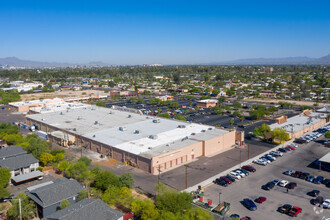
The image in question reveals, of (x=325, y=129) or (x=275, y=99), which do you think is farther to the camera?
(x=275, y=99)

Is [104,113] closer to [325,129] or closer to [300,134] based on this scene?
[300,134]

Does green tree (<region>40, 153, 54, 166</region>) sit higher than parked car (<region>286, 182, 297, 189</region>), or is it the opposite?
green tree (<region>40, 153, 54, 166</region>)

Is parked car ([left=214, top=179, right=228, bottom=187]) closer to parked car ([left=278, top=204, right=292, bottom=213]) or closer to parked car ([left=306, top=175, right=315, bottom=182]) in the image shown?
parked car ([left=278, top=204, right=292, bottom=213])

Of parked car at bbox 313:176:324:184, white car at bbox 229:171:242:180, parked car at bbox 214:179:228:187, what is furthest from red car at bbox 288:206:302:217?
parked car at bbox 313:176:324:184

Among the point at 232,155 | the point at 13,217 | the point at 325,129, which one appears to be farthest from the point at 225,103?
the point at 13,217

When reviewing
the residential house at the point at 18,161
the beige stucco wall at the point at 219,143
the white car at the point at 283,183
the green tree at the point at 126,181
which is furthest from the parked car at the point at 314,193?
the residential house at the point at 18,161

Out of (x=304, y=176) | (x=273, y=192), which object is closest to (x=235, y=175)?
(x=273, y=192)
